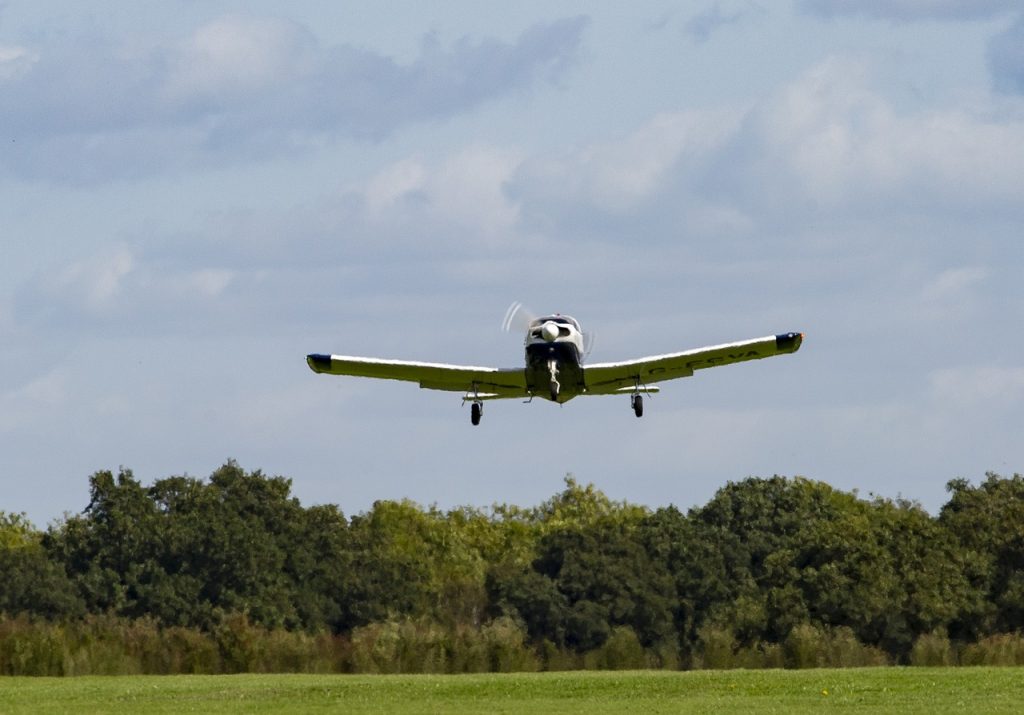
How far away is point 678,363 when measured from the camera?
157ft

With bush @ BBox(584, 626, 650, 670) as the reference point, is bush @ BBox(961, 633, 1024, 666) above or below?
below

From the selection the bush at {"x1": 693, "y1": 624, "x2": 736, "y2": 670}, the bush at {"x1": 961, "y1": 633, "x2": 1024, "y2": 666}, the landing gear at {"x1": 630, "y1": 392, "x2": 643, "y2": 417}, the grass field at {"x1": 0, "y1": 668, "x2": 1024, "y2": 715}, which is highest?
the landing gear at {"x1": 630, "y1": 392, "x2": 643, "y2": 417}

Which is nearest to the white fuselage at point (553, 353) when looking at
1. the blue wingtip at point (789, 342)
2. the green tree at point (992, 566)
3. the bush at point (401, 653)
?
the blue wingtip at point (789, 342)

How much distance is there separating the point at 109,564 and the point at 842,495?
45569 millimetres

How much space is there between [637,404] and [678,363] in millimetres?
1797

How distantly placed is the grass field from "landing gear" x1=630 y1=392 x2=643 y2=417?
19.8 ft

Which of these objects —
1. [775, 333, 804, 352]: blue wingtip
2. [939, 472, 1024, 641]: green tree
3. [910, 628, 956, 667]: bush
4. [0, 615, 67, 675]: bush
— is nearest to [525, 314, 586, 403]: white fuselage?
[775, 333, 804, 352]: blue wingtip

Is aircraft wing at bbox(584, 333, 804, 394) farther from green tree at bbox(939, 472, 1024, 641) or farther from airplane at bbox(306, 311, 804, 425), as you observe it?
green tree at bbox(939, 472, 1024, 641)

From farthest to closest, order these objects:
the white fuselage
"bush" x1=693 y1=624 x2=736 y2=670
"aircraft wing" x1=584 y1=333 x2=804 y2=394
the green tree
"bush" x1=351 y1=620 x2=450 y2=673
Answer: the green tree → "bush" x1=693 y1=624 x2=736 y2=670 → "bush" x1=351 y1=620 x2=450 y2=673 → "aircraft wing" x1=584 y1=333 x2=804 y2=394 → the white fuselage

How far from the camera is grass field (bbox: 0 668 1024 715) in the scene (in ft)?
120

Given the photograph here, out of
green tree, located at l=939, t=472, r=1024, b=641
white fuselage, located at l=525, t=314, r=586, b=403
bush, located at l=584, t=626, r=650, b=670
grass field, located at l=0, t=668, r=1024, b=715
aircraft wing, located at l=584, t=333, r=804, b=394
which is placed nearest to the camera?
grass field, located at l=0, t=668, r=1024, b=715

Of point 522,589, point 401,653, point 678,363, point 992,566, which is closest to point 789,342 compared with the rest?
point 678,363

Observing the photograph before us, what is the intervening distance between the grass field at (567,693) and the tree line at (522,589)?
9405 mm

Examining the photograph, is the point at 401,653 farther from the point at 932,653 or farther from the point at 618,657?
the point at 932,653
